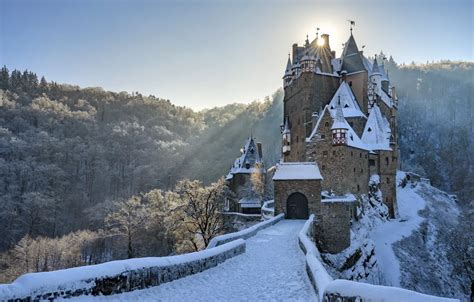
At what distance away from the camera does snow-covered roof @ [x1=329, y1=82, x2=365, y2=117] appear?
139 ft

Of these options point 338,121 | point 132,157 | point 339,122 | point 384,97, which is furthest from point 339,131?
point 132,157

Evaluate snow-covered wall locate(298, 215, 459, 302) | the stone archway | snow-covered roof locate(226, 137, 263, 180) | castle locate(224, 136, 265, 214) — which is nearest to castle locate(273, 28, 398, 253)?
the stone archway

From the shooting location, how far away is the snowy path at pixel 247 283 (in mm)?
8367

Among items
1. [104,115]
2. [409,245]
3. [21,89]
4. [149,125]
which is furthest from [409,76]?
[21,89]

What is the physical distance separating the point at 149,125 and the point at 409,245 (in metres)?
94.3

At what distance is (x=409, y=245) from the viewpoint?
1432 inches

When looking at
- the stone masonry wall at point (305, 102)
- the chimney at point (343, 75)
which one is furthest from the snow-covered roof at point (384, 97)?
the stone masonry wall at point (305, 102)

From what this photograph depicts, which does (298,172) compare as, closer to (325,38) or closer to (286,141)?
(286,141)

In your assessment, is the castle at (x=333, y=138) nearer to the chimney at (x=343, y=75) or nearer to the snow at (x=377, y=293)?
the chimney at (x=343, y=75)

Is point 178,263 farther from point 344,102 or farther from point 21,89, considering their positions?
point 21,89

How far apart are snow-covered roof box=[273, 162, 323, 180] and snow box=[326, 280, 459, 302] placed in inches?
806

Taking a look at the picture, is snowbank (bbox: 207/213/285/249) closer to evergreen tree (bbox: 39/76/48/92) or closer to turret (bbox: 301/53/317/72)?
turret (bbox: 301/53/317/72)

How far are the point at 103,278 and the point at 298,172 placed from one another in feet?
70.2

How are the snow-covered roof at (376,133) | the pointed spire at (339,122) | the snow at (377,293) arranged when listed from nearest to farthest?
the snow at (377,293) → the pointed spire at (339,122) → the snow-covered roof at (376,133)
